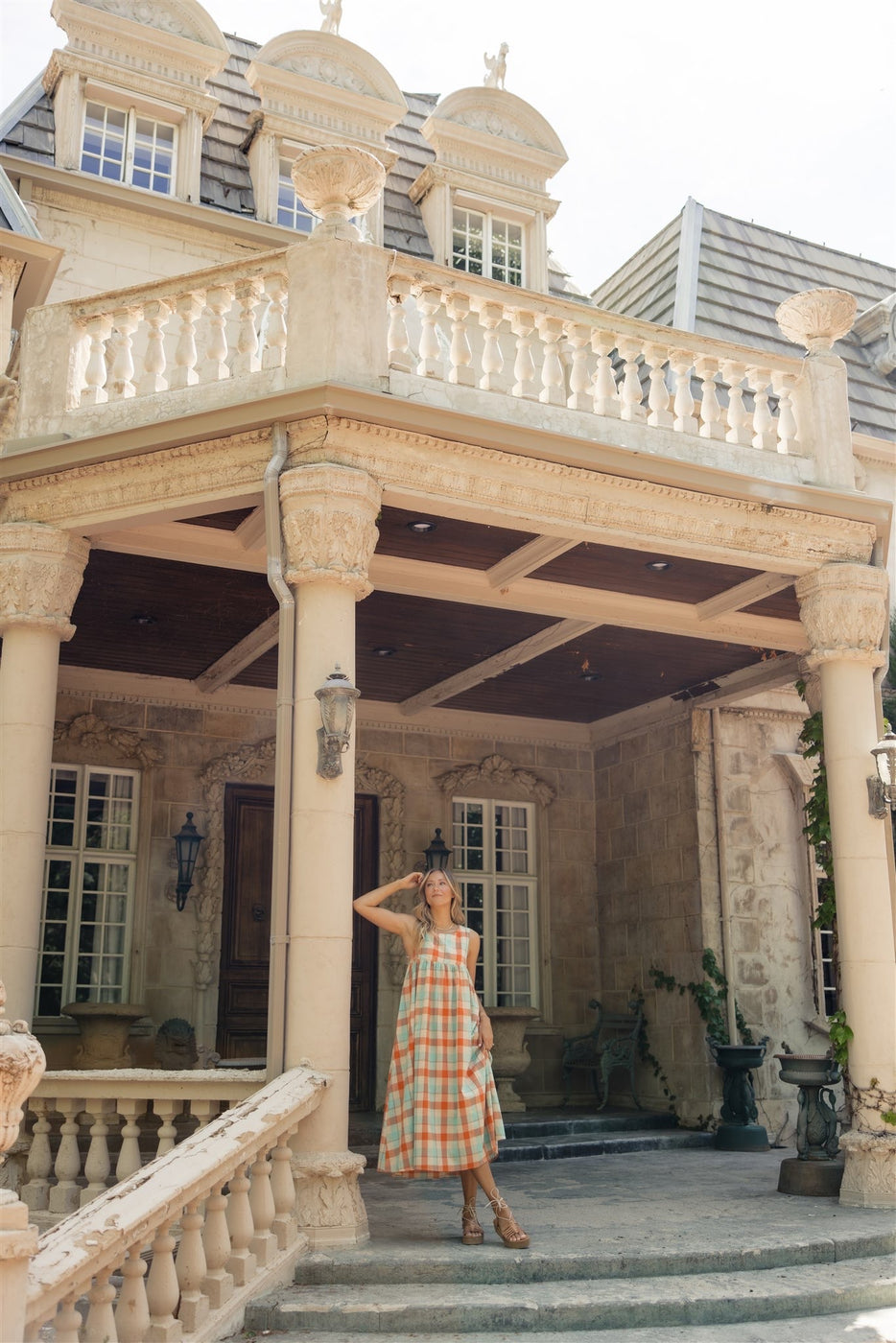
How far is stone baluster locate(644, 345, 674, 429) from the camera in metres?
8.37

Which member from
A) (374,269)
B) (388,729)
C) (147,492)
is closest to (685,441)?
(374,269)

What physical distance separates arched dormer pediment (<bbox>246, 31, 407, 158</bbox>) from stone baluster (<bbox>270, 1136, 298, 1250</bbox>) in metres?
10.3

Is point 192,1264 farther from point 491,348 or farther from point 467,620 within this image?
point 467,620

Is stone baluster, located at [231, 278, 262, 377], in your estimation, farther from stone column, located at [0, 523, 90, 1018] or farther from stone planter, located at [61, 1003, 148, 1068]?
stone planter, located at [61, 1003, 148, 1068]

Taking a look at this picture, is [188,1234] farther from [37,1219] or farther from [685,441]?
[685,441]

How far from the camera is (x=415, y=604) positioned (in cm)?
958

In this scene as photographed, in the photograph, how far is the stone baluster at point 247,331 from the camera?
760cm

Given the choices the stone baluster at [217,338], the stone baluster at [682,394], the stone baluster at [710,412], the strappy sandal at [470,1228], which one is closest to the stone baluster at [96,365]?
the stone baluster at [217,338]

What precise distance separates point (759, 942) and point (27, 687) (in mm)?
7374

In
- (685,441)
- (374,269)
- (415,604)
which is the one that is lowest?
(415,604)

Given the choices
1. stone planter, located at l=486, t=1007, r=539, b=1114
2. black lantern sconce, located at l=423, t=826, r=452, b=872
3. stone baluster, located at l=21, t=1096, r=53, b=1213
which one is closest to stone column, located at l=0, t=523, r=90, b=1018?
stone baluster, located at l=21, t=1096, r=53, b=1213

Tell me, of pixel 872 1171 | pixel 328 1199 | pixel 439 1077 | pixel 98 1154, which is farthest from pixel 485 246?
pixel 328 1199

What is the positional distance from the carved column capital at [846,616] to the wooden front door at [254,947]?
547 centimetres

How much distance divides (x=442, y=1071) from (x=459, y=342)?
428 centimetres
